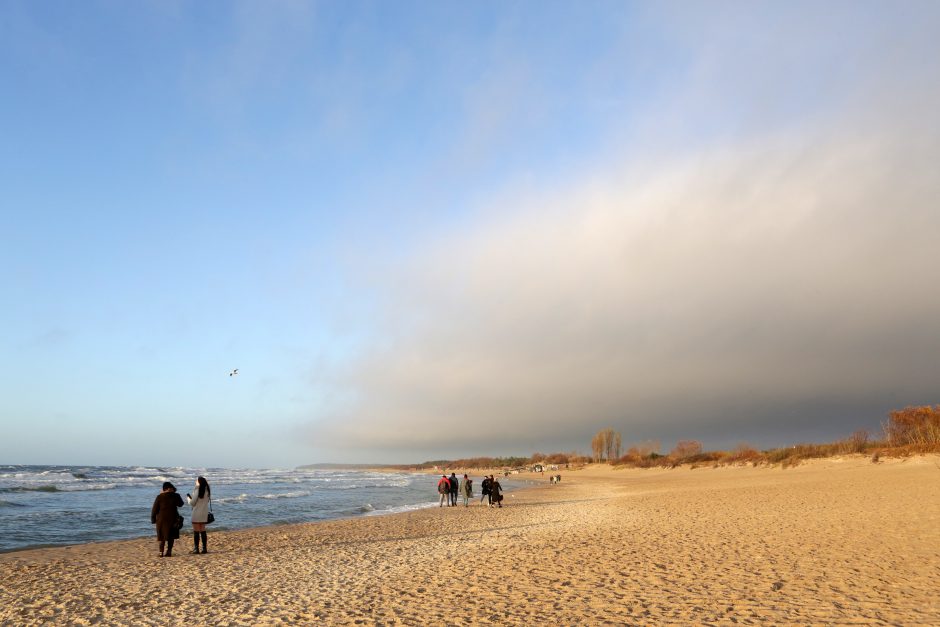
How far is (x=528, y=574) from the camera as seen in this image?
1113cm

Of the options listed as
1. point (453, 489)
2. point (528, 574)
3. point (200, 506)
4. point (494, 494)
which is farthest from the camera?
point (453, 489)

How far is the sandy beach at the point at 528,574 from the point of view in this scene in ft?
27.7

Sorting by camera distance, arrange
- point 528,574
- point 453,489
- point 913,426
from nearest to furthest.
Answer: point 528,574 → point 453,489 → point 913,426

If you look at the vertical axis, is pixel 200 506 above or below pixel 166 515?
above

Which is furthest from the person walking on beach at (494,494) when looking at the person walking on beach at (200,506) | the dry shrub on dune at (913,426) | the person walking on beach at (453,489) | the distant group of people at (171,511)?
the dry shrub on dune at (913,426)

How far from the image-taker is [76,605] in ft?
32.4

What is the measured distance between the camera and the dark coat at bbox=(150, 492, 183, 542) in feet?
47.1

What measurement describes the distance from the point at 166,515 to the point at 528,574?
923cm

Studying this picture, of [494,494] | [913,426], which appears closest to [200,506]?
[494,494]

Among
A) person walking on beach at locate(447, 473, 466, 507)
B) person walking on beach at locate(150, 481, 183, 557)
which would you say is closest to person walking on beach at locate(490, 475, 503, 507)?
person walking on beach at locate(447, 473, 466, 507)

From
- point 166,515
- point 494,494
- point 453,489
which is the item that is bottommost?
point 494,494

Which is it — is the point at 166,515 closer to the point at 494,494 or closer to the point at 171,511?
the point at 171,511

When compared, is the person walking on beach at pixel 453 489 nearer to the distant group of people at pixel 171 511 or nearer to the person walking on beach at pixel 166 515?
the distant group of people at pixel 171 511

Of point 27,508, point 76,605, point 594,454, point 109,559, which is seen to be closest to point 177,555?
point 109,559
